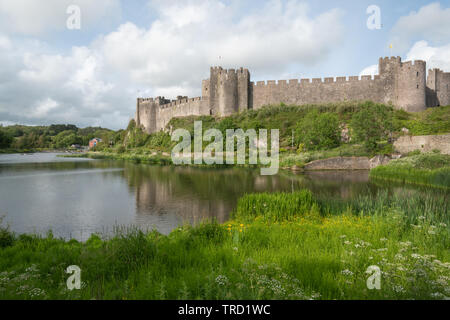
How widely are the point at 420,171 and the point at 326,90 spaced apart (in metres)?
20.9

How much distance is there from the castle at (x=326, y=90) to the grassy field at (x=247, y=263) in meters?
27.0

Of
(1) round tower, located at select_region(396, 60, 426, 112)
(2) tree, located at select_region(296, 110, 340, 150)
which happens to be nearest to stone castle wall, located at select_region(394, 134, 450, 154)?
(2) tree, located at select_region(296, 110, 340, 150)

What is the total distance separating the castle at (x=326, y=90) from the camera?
26.4 meters

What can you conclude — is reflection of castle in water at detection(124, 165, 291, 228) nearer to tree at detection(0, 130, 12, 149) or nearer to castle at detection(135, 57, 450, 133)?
castle at detection(135, 57, 450, 133)

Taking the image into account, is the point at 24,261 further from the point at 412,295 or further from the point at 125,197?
the point at 125,197

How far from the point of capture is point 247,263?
2869 mm

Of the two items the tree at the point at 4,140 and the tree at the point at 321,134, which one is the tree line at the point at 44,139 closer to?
the tree at the point at 4,140

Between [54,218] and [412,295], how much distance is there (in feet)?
27.9

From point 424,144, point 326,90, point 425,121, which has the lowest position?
point 424,144

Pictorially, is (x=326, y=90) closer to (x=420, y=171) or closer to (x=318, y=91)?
(x=318, y=91)

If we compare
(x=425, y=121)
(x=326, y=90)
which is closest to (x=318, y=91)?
(x=326, y=90)

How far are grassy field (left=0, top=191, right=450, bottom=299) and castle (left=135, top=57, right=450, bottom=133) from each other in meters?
27.0
